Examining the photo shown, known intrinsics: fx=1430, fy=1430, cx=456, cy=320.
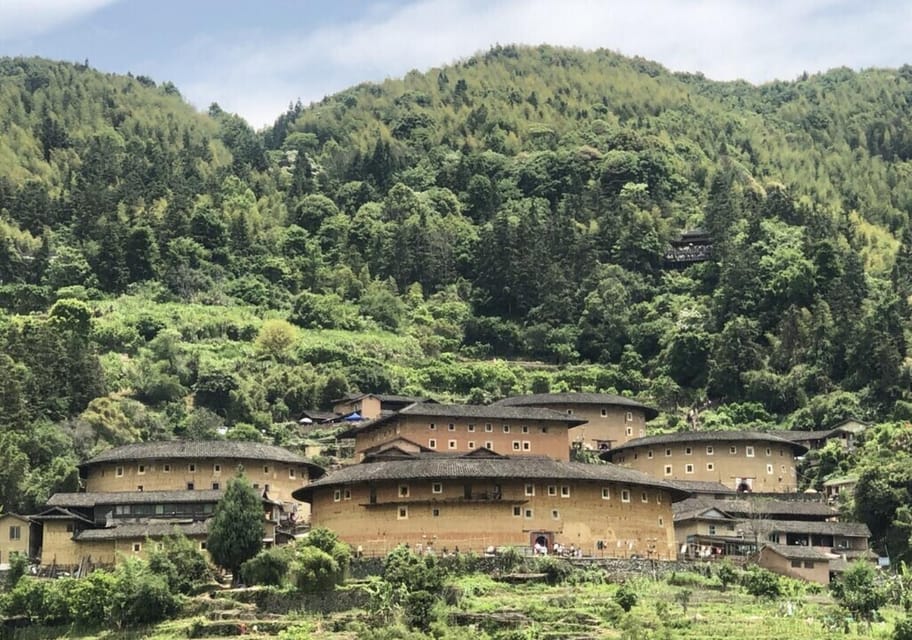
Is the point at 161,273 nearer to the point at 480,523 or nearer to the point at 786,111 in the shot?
the point at 480,523

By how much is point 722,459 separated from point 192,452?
95.5 feet

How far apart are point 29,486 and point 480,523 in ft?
73.5

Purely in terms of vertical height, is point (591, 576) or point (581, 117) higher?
point (581, 117)

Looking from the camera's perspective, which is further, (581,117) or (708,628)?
(581,117)

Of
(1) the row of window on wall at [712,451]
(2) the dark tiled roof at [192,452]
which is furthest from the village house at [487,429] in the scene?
(1) the row of window on wall at [712,451]

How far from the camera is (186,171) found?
141 m

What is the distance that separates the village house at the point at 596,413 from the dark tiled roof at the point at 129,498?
2463cm

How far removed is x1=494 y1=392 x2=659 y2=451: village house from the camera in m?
84.3

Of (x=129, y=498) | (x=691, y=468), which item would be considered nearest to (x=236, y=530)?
(x=129, y=498)

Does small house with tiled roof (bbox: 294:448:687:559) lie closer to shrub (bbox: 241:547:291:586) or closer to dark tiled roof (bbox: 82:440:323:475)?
shrub (bbox: 241:547:291:586)

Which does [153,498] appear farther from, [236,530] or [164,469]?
[236,530]

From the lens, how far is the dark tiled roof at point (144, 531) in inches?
2313

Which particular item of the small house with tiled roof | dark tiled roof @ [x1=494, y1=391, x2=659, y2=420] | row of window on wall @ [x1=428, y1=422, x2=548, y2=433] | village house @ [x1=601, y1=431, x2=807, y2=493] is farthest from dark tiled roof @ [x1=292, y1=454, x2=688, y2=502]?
dark tiled roof @ [x1=494, y1=391, x2=659, y2=420]

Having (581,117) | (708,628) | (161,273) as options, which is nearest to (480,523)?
(708,628)
